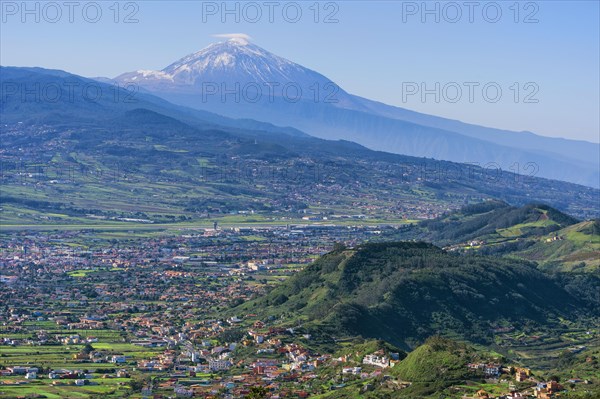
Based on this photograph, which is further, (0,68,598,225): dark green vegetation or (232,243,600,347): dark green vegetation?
(0,68,598,225): dark green vegetation

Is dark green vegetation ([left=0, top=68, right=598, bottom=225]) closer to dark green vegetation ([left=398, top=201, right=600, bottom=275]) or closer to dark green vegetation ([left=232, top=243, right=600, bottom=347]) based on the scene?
dark green vegetation ([left=398, top=201, right=600, bottom=275])

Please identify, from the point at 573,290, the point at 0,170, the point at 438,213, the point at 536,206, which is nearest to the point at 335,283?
the point at 573,290

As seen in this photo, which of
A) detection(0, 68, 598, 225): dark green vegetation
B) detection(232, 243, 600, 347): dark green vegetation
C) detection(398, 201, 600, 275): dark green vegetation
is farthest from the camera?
detection(0, 68, 598, 225): dark green vegetation

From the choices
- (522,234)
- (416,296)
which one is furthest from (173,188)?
(416,296)

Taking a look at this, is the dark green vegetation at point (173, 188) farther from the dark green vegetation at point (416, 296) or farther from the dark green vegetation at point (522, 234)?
the dark green vegetation at point (416, 296)

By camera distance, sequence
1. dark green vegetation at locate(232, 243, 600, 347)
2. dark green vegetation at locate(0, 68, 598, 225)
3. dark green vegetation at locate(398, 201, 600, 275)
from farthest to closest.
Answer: dark green vegetation at locate(0, 68, 598, 225), dark green vegetation at locate(398, 201, 600, 275), dark green vegetation at locate(232, 243, 600, 347)

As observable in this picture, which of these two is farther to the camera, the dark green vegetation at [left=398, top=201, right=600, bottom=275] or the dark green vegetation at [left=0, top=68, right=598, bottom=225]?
the dark green vegetation at [left=0, top=68, right=598, bottom=225]

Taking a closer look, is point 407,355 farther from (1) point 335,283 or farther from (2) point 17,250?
(2) point 17,250

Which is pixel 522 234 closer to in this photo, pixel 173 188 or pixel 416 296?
pixel 416 296

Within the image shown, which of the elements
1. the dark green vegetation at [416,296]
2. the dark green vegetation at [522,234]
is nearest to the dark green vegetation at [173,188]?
the dark green vegetation at [522,234]

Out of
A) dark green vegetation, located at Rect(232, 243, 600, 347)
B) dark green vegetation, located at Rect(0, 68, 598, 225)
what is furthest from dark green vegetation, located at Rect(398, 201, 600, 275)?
dark green vegetation, located at Rect(0, 68, 598, 225)
